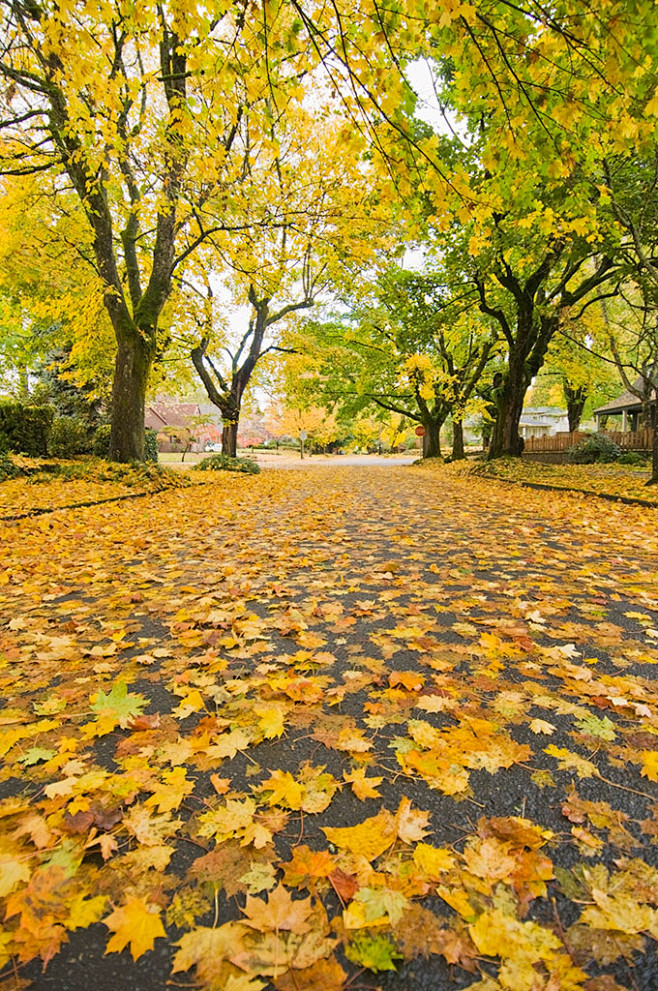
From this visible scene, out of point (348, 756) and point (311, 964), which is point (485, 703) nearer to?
point (348, 756)

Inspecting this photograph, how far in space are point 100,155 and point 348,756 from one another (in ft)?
→ 28.6

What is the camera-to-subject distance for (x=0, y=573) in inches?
163

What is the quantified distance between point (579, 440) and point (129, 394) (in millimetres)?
20813

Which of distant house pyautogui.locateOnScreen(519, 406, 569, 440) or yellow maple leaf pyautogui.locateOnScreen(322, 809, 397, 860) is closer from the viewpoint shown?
yellow maple leaf pyautogui.locateOnScreen(322, 809, 397, 860)

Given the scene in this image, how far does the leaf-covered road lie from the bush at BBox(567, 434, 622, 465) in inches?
716

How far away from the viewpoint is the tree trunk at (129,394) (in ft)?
36.0

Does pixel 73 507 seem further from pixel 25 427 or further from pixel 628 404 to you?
pixel 628 404

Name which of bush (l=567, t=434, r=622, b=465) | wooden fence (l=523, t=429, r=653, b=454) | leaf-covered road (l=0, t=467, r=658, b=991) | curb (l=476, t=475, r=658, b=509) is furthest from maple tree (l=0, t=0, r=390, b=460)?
wooden fence (l=523, t=429, r=653, b=454)

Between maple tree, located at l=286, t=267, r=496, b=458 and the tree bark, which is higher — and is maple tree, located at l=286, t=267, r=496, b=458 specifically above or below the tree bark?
above

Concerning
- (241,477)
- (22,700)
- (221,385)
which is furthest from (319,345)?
(22,700)

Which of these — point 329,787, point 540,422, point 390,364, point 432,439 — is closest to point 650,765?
point 329,787

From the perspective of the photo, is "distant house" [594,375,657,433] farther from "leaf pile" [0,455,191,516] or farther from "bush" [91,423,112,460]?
"bush" [91,423,112,460]

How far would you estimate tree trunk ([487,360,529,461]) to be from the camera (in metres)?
15.4

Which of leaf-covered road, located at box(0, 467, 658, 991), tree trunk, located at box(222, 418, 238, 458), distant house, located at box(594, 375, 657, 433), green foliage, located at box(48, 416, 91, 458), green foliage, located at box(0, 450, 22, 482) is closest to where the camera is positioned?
leaf-covered road, located at box(0, 467, 658, 991)
